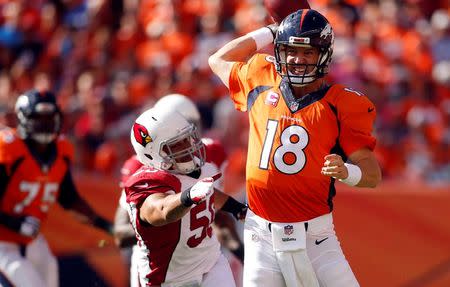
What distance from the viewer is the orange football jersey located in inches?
251

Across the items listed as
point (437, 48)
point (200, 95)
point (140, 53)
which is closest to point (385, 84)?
point (437, 48)

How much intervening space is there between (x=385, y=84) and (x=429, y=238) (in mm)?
1948

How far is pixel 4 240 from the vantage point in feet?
20.8

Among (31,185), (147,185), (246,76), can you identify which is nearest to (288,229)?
(147,185)

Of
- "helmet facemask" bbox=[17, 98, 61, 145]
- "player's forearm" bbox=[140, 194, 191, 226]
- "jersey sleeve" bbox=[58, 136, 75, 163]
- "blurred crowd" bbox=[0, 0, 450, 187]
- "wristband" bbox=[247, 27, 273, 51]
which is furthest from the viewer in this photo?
"blurred crowd" bbox=[0, 0, 450, 187]

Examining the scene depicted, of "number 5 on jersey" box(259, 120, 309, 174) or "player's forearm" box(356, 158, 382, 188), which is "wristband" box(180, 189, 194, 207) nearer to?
"number 5 on jersey" box(259, 120, 309, 174)

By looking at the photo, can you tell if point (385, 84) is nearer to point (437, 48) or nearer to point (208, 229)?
point (437, 48)

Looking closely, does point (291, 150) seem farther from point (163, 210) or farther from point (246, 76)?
point (163, 210)

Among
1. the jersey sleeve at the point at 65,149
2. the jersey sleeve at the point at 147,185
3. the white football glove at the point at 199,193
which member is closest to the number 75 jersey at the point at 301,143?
the jersey sleeve at the point at 147,185

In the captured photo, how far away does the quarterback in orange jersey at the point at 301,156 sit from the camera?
192 inches

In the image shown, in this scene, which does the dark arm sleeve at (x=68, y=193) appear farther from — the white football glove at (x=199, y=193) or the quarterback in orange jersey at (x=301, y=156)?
the white football glove at (x=199, y=193)

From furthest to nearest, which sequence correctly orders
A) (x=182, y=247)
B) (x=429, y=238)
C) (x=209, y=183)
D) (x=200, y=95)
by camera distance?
(x=200, y=95) → (x=429, y=238) → (x=182, y=247) → (x=209, y=183)

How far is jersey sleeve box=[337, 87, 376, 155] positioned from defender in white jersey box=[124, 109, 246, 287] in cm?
71

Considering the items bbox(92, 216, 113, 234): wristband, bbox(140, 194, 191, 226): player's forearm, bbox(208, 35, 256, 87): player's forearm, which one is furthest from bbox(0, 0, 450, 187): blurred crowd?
bbox(140, 194, 191, 226): player's forearm
